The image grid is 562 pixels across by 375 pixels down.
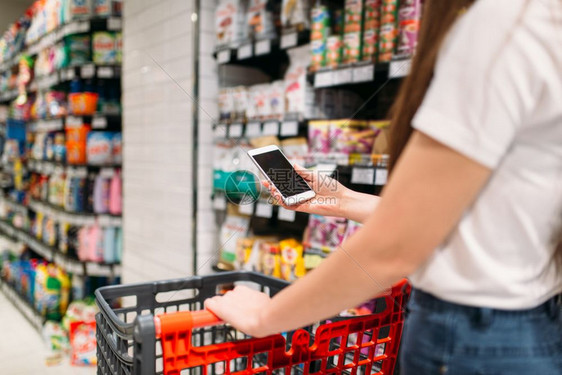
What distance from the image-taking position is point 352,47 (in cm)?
183

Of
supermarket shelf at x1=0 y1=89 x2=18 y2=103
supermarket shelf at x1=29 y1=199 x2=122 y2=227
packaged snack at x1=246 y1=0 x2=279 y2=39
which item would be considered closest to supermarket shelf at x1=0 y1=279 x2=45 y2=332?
supermarket shelf at x1=29 y1=199 x2=122 y2=227

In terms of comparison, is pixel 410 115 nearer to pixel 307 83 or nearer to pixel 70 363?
pixel 307 83

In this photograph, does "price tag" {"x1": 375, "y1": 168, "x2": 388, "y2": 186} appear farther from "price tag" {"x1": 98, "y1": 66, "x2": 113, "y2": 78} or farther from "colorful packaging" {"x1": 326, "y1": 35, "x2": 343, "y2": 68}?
"price tag" {"x1": 98, "y1": 66, "x2": 113, "y2": 78}

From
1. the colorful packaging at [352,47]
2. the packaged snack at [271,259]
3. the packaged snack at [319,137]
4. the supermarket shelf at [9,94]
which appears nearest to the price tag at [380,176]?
the packaged snack at [319,137]

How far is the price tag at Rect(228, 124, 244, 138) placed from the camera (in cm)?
Answer: 235

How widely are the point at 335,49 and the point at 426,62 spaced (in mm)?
1412

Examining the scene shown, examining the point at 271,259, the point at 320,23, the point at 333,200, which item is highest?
the point at 320,23

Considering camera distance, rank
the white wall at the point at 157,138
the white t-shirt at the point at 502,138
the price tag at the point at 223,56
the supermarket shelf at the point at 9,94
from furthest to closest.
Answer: the supermarket shelf at the point at 9,94 → the white wall at the point at 157,138 → the price tag at the point at 223,56 → the white t-shirt at the point at 502,138

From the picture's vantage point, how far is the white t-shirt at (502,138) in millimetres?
452

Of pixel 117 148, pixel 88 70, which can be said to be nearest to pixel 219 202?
pixel 117 148

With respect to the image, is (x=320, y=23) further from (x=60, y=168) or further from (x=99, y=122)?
(x=60, y=168)

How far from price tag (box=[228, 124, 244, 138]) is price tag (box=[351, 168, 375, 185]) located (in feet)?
2.51

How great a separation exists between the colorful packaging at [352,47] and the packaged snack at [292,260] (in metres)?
0.84

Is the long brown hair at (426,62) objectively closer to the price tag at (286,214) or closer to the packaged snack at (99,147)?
the price tag at (286,214)
